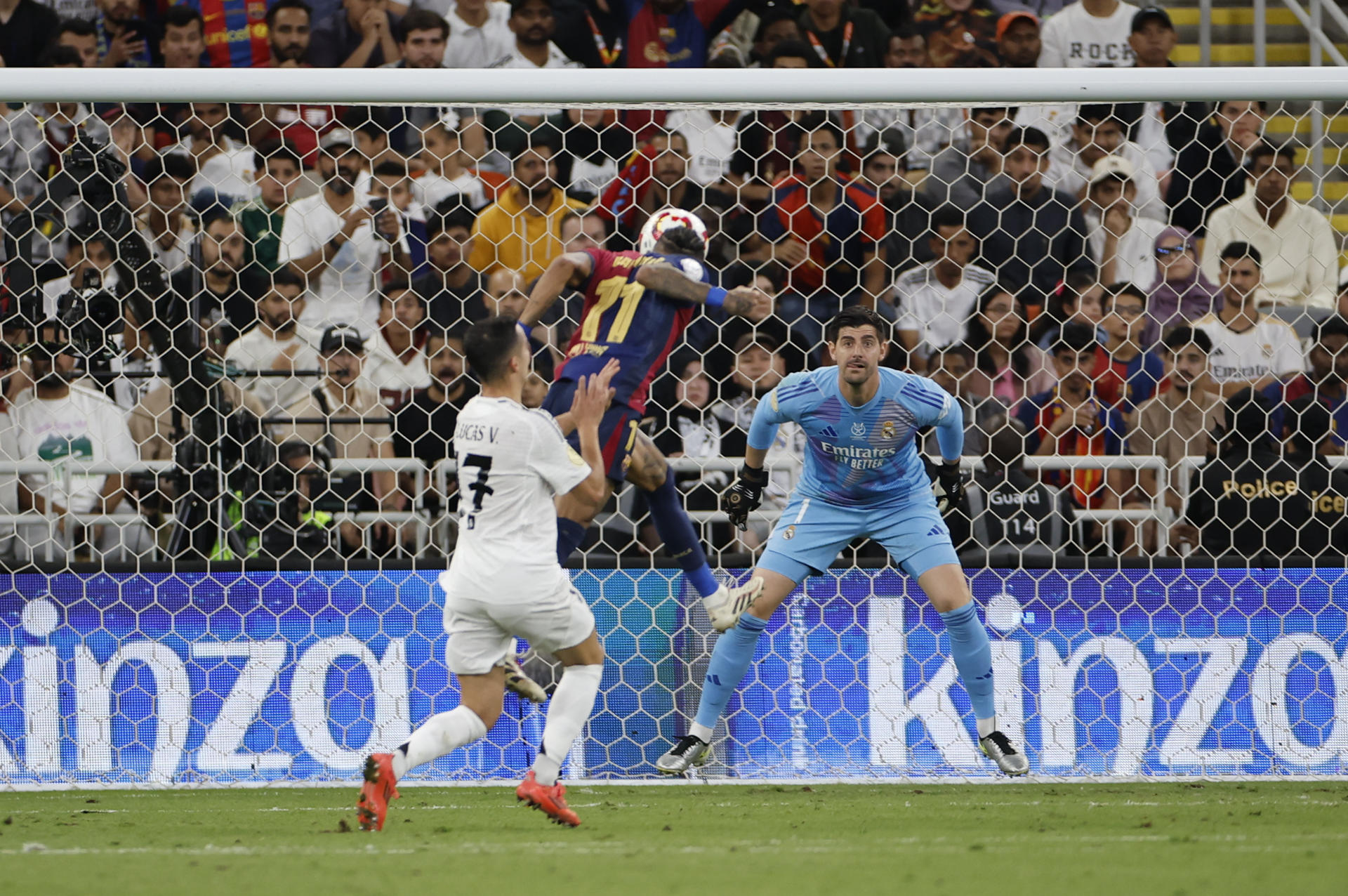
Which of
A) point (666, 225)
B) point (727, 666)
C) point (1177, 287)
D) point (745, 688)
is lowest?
point (745, 688)

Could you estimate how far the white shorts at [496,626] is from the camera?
4.98 meters

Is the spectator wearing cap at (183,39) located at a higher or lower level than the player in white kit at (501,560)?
higher

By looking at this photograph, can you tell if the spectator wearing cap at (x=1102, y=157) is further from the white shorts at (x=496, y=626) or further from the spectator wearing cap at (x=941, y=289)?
the white shorts at (x=496, y=626)

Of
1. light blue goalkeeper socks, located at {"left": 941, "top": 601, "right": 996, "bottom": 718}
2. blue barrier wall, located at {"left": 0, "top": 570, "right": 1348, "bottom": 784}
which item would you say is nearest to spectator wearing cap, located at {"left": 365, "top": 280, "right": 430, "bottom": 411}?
blue barrier wall, located at {"left": 0, "top": 570, "right": 1348, "bottom": 784}

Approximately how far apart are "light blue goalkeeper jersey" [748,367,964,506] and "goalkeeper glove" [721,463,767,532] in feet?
0.40

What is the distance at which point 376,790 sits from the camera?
4.91 m

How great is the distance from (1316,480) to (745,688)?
319 centimetres

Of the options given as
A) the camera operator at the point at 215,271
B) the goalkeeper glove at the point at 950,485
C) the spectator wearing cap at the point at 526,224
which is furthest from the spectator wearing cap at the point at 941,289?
the camera operator at the point at 215,271

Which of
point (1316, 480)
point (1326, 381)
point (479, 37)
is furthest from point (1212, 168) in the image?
point (479, 37)

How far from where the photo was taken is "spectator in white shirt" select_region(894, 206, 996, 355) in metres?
8.68

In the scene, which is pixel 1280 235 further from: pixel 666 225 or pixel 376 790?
pixel 376 790

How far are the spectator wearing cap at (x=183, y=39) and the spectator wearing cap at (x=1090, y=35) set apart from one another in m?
5.83

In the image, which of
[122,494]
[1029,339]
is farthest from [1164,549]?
[122,494]

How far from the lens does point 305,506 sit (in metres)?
7.61
